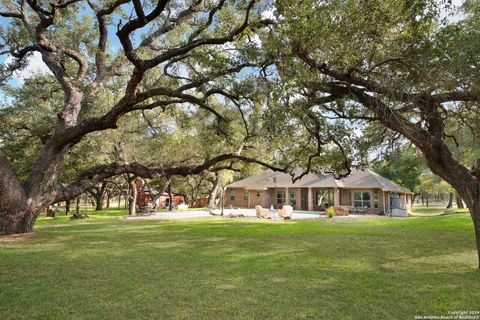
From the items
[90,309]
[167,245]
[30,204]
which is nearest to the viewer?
[90,309]

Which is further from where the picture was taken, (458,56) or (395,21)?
(395,21)

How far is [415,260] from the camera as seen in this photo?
854 centimetres

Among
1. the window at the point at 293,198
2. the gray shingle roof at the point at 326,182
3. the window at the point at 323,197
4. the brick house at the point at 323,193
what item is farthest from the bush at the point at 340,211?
the window at the point at 293,198

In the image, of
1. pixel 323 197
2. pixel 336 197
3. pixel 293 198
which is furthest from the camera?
pixel 293 198

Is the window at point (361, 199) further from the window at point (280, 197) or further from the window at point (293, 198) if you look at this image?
the window at point (280, 197)

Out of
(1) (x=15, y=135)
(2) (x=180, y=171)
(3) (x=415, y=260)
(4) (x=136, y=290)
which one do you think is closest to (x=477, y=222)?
(3) (x=415, y=260)

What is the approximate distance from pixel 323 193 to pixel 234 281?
3062 centimetres

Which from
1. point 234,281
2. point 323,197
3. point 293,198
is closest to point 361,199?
point 323,197

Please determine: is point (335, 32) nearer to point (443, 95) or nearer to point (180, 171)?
point (443, 95)

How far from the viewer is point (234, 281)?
624 cm

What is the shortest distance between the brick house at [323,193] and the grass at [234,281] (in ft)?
63.1

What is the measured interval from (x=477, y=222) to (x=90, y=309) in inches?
311

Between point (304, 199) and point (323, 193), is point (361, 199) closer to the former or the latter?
point (323, 193)

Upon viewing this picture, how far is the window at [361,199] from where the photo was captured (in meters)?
31.7
